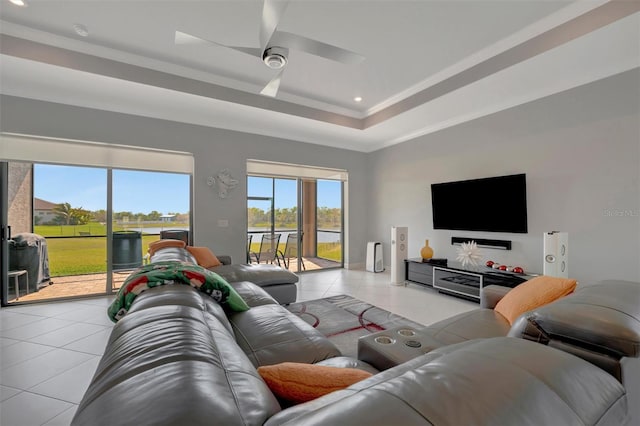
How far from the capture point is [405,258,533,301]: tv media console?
3.61 meters

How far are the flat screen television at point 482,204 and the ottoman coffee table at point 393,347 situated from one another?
10.0 feet

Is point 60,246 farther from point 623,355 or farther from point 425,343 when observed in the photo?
point 623,355

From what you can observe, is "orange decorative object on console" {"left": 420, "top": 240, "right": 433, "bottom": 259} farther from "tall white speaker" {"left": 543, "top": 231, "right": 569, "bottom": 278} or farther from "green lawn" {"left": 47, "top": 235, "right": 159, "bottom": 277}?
"green lawn" {"left": 47, "top": 235, "right": 159, "bottom": 277}

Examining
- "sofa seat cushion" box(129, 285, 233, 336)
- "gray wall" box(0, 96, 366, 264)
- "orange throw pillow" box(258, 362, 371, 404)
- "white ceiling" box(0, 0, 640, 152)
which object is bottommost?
"orange throw pillow" box(258, 362, 371, 404)

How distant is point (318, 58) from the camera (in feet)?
11.1

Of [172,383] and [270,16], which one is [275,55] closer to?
[270,16]

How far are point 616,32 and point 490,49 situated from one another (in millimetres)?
1013

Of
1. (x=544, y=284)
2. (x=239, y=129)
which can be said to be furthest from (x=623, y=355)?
(x=239, y=129)

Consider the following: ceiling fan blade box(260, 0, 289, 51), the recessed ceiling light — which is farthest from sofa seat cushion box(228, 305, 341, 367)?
the recessed ceiling light

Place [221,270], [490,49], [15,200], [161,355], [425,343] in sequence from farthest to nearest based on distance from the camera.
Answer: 1. [15,200]
2. [221,270]
3. [490,49]
4. [425,343]
5. [161,355]

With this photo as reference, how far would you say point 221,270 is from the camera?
352 cm

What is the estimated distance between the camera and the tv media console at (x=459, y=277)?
361 cm

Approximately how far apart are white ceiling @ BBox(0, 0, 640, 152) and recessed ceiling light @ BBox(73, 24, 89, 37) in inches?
1.6

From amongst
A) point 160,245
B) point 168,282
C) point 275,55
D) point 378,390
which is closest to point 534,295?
point 378,390
